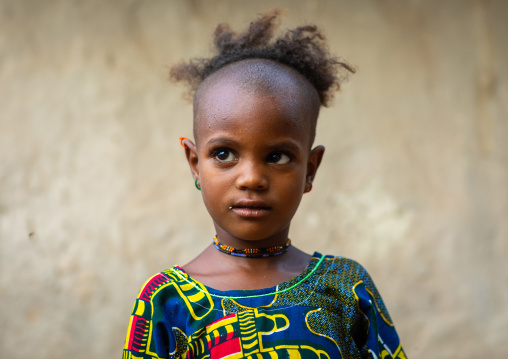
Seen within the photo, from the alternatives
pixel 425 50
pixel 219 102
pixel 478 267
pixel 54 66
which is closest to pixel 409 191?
pixel 478 267

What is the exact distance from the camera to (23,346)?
256 centimetres

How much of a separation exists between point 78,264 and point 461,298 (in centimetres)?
200

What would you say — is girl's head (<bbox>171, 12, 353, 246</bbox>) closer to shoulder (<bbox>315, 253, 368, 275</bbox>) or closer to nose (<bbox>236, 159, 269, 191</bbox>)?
nose (<bbox>236, 159, 269, 191</bbox>)

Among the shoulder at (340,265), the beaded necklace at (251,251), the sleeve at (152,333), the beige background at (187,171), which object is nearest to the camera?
the sleeve at (152,333)

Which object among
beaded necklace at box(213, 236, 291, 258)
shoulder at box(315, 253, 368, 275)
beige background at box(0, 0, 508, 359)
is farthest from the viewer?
beige background at box(0, 0, 508, 359)

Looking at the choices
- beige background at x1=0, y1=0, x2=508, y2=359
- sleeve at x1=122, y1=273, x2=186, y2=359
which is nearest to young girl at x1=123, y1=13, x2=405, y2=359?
sleeve at x1=122, y1=273, x2=186, y2=359

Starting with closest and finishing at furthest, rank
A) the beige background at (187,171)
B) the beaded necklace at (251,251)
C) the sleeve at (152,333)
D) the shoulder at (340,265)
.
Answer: the sleeve at (152,333)
the beaded necklace at (251,251)
the shoulder at (340,265)
the beige background at (187,171)

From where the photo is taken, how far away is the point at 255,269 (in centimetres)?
164

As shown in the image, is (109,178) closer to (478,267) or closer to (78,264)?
(78,264)

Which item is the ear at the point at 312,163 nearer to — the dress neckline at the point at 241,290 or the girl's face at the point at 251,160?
the girl's face at the point at 251,160

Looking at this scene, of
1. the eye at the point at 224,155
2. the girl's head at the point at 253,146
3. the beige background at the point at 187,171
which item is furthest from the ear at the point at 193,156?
the beige background at the point at 187,171

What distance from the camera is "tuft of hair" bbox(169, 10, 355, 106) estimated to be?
1825mm

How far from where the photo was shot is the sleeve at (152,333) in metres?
1.48

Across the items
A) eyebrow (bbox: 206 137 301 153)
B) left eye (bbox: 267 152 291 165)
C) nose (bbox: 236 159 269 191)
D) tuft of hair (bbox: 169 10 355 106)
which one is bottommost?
nose (bbox: 236 159 269 191)
